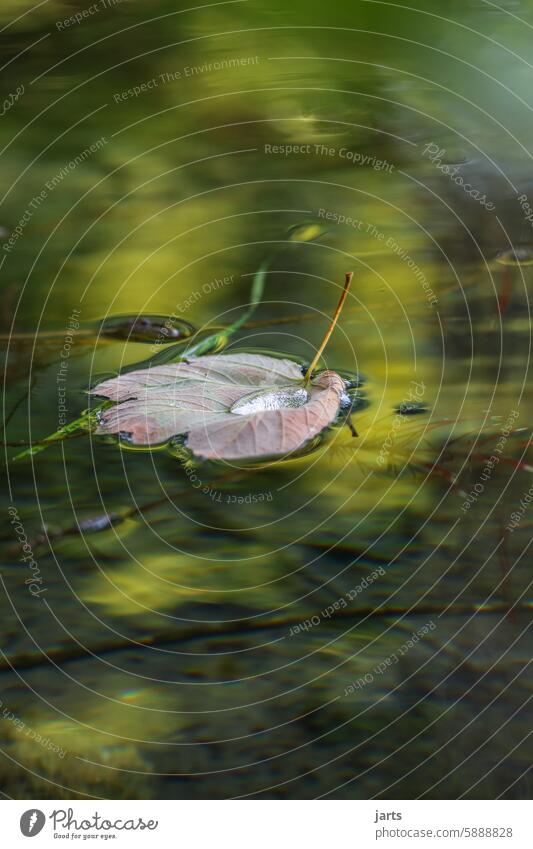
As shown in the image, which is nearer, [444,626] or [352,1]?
[444,626]

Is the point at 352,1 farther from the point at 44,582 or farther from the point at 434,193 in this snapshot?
the point at 44,582

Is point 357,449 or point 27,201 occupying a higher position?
point 27,201

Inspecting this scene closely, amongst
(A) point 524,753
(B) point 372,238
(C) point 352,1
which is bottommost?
(A) point 524,753

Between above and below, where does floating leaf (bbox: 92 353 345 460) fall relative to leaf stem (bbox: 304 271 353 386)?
below

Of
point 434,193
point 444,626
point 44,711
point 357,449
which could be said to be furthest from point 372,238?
point 44,711
